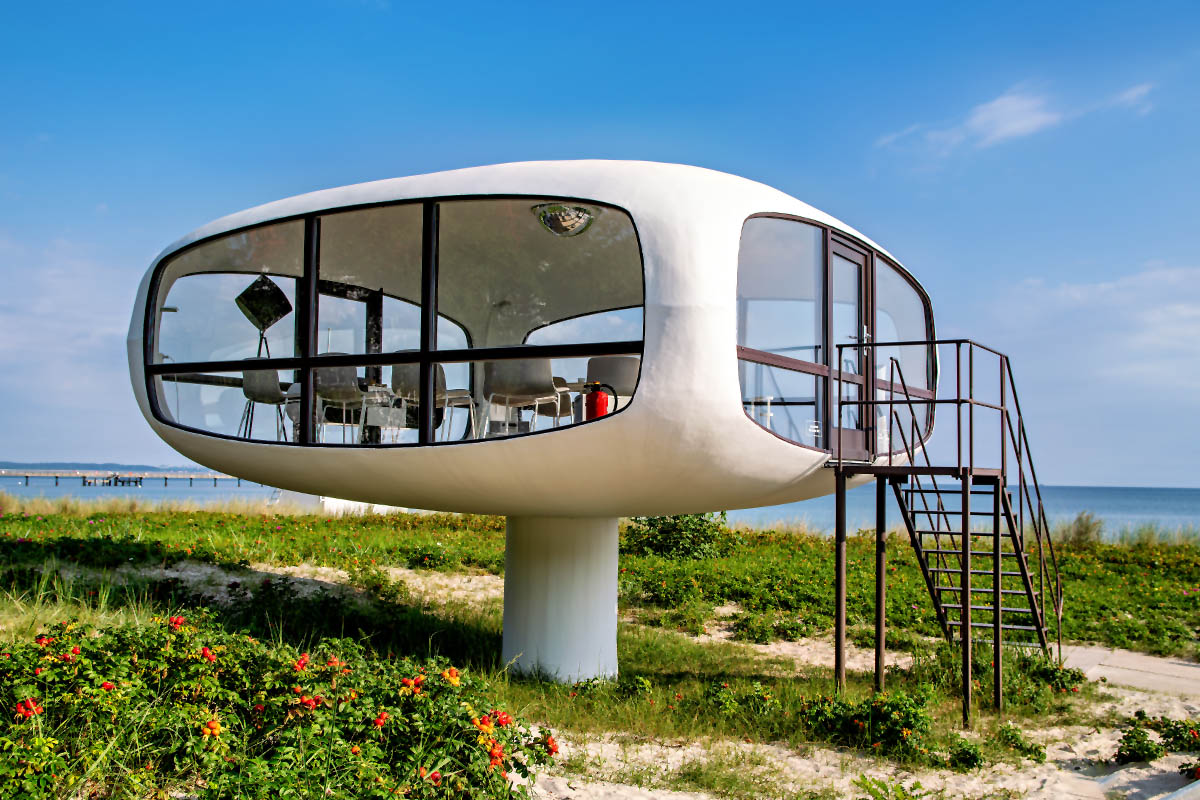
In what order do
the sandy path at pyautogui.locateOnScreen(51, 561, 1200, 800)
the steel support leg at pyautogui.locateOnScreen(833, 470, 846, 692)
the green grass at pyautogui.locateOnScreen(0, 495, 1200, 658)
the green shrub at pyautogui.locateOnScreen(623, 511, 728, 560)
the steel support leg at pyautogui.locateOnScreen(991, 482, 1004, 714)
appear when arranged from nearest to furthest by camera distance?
the sandy path at pyautogui.locateOnScreen(51, 561, 1200, 800)
the steel support leg at pyautogui.locateOnScreen(991, 482, 1004, 714)
the steel support leg at pyautogui.locateOnScreen(833, 470, 846, 692)
the green grass at pyautogui.locateOnScreen(0, 495, 1200, 658)
the green shrub at pyautogui.locateOnScreen(623, 511, 728, 560)

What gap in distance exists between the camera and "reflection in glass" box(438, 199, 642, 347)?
26.7 ft

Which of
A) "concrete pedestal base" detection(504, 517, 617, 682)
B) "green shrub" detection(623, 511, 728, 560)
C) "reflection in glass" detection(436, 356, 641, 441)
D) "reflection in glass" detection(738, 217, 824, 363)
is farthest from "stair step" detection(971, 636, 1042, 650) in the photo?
"green shrub" detection(623, 511, 728, 560)

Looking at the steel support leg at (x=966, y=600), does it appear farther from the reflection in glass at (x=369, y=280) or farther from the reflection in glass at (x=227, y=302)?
the reflection in glass at (x=227, y=302)

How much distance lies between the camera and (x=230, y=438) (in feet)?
27.5

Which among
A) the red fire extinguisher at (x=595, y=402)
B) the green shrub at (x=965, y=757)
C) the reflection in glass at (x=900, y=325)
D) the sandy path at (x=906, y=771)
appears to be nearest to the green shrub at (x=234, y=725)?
the sandy path at (x=906, y=771)

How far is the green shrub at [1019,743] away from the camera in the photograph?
6195 millimetres

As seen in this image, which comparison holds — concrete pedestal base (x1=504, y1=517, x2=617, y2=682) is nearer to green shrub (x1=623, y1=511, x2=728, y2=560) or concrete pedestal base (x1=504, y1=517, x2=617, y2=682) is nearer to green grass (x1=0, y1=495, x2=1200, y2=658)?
green grass (x1=0, y1=495, x2=1200, y2=658)

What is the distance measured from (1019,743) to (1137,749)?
716 millimetres

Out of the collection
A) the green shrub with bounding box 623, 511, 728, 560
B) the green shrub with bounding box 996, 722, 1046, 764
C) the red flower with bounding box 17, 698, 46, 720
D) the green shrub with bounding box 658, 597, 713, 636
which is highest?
the red flower with bounding box 17, 698, 46, 720

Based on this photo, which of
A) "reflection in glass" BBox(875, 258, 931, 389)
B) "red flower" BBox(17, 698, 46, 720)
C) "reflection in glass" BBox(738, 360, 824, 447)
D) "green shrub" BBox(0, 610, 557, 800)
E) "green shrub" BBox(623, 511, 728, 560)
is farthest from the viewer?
"green shrub" BBox(623, 511, 728, 560)

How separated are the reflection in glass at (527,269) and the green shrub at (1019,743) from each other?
417 centimetres

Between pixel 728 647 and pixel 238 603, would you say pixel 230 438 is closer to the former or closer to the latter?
pixel 238 603

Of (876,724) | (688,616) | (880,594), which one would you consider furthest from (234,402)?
(876,724)

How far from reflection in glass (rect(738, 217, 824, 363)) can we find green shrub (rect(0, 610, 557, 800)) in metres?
3.93
